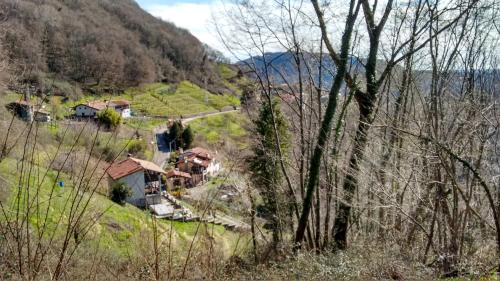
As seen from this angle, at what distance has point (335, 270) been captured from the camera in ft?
15.4

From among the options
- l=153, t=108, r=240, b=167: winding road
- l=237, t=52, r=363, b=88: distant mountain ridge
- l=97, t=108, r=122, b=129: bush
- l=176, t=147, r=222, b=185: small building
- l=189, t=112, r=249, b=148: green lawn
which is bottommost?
l=153, t=108, r=240, b=167: winding road

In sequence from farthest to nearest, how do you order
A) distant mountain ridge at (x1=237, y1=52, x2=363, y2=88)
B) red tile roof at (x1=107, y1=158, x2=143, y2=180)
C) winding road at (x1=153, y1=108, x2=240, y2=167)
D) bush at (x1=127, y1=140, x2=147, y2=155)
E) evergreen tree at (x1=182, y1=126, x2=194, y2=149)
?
evergreen tree at (x1=182, y1=126, x2=194, y2=149), winding road at (x1=153, y1=108, x2=240, y2=167), bush at (x1=127, y1=140, x2=147, y2=155), distant mountain ridge at (x1=237, y1=52, x2=363, y2=88), red tile roof at (x1=107, y1=158, x2=143, y2=180)

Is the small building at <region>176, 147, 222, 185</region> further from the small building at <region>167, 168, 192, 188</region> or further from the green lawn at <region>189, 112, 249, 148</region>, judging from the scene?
the green lawn at <region>189, 112, 249, 148</region>

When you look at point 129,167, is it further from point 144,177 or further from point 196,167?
point 196,167

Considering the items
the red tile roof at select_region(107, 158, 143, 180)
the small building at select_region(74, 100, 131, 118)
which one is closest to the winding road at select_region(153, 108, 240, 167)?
the red tile roof at select_region(107, 158, 143, 180)

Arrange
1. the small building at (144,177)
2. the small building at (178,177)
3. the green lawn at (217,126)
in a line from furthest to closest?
1. the green lawn at (217,126)
2. the small building at (178,177)
3. the small building at (144,177)

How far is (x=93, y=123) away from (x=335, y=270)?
2937 millimetres

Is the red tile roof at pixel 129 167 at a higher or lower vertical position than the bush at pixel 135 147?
higher

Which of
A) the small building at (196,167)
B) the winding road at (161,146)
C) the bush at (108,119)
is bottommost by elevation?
the winding road at (161,146)

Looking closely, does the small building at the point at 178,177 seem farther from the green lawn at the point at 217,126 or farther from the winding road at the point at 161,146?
the green lawn at the point at 217,126

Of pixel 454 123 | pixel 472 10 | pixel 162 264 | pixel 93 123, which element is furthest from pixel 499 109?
pixel 93 123

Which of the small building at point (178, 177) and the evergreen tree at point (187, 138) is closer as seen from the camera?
the small building at point (178, 177)

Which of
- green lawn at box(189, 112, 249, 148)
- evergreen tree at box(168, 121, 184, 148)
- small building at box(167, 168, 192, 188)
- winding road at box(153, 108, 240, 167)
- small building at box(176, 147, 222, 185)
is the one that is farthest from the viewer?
green lawn at box(189, 112, 249, 148)

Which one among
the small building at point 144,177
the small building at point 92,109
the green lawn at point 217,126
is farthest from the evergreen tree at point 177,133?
the small building at point 92,109
